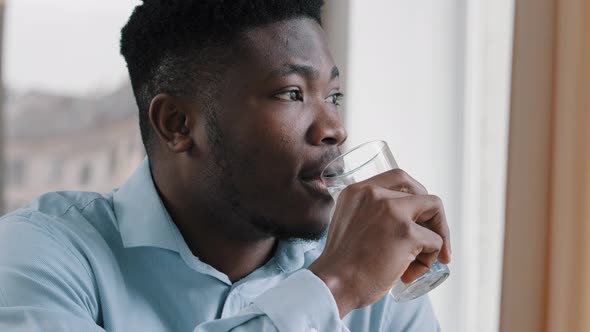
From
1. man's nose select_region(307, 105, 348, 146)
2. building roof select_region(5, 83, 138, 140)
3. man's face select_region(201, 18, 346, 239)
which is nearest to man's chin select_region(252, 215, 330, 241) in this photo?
man's face select_region(201, 18, 346, 239)

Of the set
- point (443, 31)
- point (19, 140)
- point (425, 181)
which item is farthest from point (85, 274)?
point (19, 140)

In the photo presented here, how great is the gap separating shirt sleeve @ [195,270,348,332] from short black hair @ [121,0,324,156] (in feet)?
1.49

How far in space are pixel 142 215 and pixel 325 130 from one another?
1.11ft

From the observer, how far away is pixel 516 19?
5.10ft

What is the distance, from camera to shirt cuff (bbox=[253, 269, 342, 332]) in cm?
108

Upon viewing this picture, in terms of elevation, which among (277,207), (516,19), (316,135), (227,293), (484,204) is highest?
(516,19)

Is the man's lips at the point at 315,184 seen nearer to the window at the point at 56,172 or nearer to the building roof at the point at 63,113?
the building roof at the point at 63,113

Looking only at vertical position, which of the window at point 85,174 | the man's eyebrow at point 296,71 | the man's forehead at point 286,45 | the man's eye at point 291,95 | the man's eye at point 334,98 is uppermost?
the man's forehead at point 286,45

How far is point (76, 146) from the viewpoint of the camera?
3107 millimetres

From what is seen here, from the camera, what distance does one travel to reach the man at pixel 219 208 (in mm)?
1154

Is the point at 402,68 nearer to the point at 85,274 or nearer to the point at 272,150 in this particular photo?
the point at 272,150

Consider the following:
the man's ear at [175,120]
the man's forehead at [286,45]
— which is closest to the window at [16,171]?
the man's ear at [175,120]

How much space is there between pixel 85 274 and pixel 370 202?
1.51 feet

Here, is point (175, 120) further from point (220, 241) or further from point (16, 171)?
point (16, 171)
